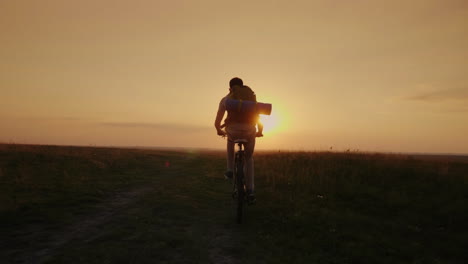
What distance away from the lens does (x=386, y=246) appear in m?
6.99

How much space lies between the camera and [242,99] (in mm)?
7977

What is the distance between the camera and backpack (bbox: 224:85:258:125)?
801 centimetres

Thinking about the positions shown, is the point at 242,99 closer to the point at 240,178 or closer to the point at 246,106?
the point at 246,106

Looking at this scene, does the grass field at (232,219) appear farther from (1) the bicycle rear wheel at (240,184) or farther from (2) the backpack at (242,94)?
(2) the backpack at (242,94)

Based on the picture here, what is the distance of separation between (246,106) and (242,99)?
0.23 metres

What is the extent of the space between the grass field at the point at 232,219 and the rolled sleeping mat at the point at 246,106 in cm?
291

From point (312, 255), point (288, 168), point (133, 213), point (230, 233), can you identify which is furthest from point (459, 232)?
point (288, 168)

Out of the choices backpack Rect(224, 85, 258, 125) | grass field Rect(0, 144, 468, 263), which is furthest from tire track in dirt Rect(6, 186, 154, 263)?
backpack Rect(224, 85, 258, 125)

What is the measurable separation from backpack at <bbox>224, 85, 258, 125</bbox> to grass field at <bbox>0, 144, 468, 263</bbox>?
105 inches

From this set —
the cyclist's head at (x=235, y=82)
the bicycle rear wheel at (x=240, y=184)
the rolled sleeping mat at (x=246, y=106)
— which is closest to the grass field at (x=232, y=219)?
the bicycle rear wheel at (x=240, y=184)

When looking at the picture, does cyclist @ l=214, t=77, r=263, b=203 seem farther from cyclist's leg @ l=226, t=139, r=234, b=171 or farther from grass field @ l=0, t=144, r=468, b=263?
grass field @ l=0, t=144, r=468, b=263

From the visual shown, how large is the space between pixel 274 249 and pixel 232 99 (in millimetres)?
3586

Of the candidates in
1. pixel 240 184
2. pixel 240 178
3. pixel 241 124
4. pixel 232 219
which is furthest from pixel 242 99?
pixel 232 219

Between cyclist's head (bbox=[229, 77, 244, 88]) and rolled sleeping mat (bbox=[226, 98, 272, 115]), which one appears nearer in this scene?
rolled sleeping mat (bbox=[226, 98, 272, 115])
